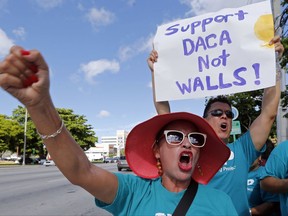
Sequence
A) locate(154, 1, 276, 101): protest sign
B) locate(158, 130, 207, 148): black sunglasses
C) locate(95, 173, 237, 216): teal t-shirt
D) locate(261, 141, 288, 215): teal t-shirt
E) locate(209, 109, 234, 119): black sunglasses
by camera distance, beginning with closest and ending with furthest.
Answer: locate(95, 173, 237, 216): teal t-shirt
locate(158, 130, 207, 148): black sunglasses
locate(154, 1, 276, 101): protest sign
locate(261, 141, 288, 215): teal t-shirt
locate(209, 109, 234, 119): black sunglasses

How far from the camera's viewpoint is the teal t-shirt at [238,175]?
2.73 m

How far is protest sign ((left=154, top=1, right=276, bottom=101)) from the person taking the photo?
2672 mm

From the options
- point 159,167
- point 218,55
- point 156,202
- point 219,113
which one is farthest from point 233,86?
point 156,202

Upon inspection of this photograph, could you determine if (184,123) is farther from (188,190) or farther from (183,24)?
(183,24)

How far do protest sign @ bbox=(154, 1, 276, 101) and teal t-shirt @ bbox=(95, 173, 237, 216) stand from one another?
916 mm

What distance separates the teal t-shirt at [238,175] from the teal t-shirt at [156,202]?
2.40 ft

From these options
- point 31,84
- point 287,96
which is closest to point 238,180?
point 31,84

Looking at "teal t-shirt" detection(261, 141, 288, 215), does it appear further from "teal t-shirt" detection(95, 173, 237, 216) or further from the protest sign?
"teal t-shirt" detection(95, 173, 237, 216)

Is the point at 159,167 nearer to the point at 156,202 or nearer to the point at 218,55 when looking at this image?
the point at 156,202

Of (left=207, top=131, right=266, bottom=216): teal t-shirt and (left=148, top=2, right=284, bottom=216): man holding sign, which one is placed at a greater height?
(left=148, top=2, right=284, bottom=216): man holding sign

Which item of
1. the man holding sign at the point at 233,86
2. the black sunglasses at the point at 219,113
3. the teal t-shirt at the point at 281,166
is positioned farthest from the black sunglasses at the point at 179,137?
the teal t-shirt at the point at 281,166

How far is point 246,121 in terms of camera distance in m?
27.0

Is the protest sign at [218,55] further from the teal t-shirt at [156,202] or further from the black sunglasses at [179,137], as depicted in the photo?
the teal t-shirt at [156,202]

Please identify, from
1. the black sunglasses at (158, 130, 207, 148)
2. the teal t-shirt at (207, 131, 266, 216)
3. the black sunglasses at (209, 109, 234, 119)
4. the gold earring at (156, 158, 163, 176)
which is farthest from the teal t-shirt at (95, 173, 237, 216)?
the black sunglasses at (209, 109, 234, 119)
